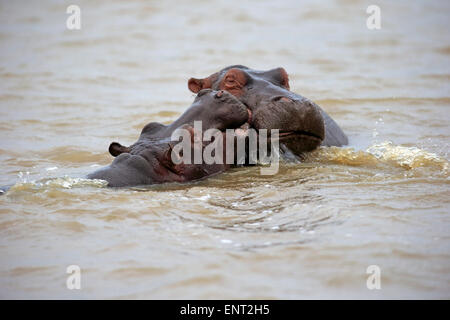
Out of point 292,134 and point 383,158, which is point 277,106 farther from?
point 383,158

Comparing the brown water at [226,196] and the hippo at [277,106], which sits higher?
the hippo at [277,106]

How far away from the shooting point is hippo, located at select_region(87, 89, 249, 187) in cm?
632

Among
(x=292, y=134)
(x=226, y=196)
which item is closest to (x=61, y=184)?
(x=226, y=196)

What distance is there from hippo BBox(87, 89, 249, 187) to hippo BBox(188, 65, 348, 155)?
11.8 inches

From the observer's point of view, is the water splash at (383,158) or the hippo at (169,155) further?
the water splash at (383,158)

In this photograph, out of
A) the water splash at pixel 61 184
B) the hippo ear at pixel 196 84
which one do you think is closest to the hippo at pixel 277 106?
the hippo ear at pixel 196 84

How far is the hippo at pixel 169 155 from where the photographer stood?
6324 mm

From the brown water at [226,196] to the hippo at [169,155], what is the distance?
0.11m

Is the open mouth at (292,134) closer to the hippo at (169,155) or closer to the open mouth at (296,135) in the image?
the open mouth at (296,135)

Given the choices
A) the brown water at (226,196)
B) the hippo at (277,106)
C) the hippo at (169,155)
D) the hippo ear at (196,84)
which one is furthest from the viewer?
the hippo ear at (196,84)

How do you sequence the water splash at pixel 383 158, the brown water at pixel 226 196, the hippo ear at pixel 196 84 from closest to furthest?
the brown water at pixel 226 196 < the water splash at pixel 383 158 < the hippo ear at pixel 196 84
